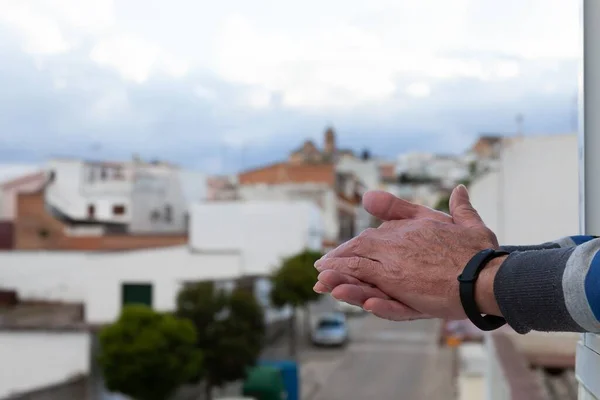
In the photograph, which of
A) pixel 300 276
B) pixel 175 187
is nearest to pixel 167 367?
pixel 300 276

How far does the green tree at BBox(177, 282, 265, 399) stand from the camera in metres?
13.7

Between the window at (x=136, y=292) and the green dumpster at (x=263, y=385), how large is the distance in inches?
312

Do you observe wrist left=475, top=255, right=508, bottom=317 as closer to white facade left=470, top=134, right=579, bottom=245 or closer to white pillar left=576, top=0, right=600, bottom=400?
white pillar left=576, top=0, right=600, bottom=400

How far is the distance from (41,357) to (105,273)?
7.54 meters

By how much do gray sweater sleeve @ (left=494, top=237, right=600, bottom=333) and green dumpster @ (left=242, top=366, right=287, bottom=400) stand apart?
13.3 m

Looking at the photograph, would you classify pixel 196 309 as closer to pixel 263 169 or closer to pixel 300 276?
pixel 300 276

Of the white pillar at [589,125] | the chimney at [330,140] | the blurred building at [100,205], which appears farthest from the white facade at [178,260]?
the chimney at [330,140]

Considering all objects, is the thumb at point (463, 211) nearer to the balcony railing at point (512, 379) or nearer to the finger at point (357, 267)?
the finger at point (357, 267)

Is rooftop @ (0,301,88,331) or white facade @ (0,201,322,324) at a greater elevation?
white facade @ (0,201,322,324)

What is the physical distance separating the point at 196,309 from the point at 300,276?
24.0 ft

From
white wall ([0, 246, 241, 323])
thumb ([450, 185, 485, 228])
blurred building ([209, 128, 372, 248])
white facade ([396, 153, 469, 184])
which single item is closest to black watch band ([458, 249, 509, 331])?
thumb ([450, 185, 485, 228])

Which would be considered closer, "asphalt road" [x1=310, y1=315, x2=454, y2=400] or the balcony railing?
the balcony railing

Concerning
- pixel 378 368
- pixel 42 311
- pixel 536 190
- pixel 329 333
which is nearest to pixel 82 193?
pixel 42 311

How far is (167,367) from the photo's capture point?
12.1m
